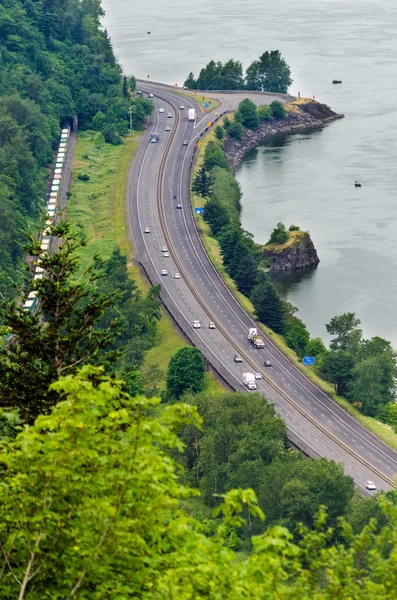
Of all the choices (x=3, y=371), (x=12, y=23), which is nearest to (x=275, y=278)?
(x=12, y=23)

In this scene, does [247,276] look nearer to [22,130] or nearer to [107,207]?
[107,207]

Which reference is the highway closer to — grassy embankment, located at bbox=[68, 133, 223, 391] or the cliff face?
grassy embankment, located at bbox=[68, 133, 223, 391]

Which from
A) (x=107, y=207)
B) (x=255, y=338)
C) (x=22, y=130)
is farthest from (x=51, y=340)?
(x=22, y=130)

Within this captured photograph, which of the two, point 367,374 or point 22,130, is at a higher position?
point 22,130

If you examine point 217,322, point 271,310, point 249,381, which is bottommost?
point 249,381

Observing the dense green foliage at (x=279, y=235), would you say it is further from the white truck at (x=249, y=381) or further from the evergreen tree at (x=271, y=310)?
the white truck at (x=249, y=381)

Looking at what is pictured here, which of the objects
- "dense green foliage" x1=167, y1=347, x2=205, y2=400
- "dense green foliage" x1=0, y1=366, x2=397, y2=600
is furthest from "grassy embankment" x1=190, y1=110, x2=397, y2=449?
"dense green foliage" x1=0, y1=366, x2=397, y2=600
